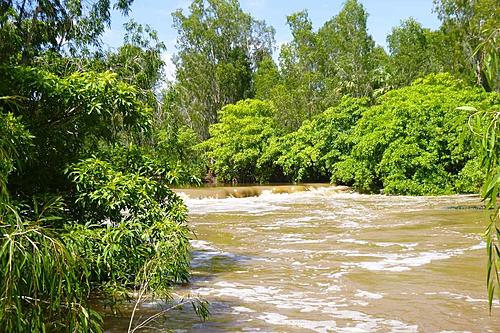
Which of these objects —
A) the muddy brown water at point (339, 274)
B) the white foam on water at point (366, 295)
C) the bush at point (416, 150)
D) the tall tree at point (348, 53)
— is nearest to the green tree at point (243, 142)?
the tall tree at point (348, 53)

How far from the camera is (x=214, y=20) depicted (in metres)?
49.1

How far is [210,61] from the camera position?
49062 mm

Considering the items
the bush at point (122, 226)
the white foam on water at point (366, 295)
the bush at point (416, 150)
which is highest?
the bush at point (416, 150)

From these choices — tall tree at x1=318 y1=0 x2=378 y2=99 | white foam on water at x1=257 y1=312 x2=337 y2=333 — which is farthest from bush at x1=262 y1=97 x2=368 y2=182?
white foam on water at x1=257 y1=312 x2=337 y2=333

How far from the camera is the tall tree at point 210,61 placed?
1890 inches

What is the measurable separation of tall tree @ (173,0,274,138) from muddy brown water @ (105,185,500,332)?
31.4 meters

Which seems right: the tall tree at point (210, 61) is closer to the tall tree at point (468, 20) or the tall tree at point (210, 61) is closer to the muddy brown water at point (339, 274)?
the tall tree at point (468, 20)

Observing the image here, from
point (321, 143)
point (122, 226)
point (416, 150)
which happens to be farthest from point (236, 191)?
point (122, 226)

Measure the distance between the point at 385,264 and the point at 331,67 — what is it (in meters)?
36.1

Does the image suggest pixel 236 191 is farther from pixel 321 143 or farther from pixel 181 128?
pixel 181 128

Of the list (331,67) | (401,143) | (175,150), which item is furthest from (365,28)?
(175,150)

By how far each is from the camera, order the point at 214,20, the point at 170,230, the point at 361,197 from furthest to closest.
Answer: the point at 214,20, the point at 361,197, the point at 170,230

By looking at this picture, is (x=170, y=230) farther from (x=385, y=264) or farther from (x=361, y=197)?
(x=361, y=197)

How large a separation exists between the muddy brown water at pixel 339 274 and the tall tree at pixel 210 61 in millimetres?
31371
